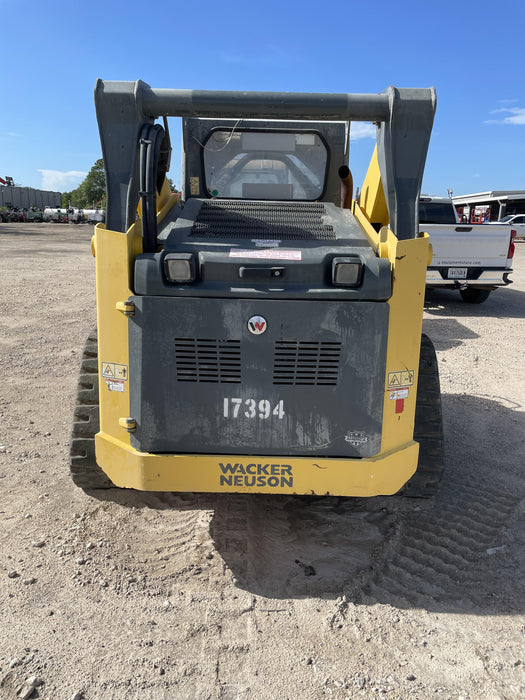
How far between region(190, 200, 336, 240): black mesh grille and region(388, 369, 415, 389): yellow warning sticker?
0.97 meters

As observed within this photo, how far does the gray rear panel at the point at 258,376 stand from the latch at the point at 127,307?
1.2 inches

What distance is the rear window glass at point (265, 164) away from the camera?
4414 mm

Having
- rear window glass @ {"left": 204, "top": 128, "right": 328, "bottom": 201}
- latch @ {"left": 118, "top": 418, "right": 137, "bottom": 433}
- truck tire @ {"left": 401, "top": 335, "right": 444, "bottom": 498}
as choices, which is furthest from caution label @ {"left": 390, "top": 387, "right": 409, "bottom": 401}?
rear window glass @ {"left": 204, "top": 128, "right": 328, "bottom": 201}

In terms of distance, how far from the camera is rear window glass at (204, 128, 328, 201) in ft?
14.5

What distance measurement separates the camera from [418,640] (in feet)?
8.30

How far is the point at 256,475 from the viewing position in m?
2.80

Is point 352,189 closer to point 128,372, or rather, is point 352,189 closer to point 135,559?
point 128,372

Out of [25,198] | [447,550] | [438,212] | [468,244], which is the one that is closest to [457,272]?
[468,244]

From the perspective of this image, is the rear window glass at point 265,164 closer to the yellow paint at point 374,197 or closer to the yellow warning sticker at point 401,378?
the yellow paint at point 374,197

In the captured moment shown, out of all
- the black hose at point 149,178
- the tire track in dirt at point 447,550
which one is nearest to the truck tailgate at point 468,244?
the tire track in dirt at point 447,550

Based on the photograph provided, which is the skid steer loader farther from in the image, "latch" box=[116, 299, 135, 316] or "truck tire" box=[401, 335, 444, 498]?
"truck tire" box=[401, 335, 444, 498]

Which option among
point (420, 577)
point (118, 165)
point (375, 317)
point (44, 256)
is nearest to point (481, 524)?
point (420, 577)

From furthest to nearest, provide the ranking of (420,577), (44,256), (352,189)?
(44,256), (352,189), (420,577)

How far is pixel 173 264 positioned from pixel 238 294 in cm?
34
